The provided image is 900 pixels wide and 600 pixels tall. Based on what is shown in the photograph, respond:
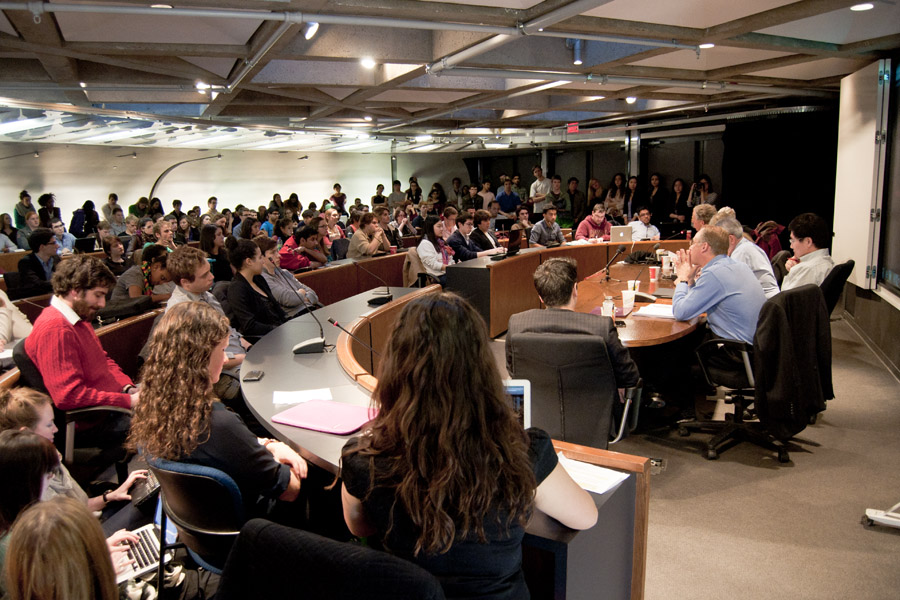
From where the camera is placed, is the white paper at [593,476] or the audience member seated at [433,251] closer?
the white paper at [593,476]

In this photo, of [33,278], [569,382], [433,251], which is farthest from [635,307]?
[33,278]

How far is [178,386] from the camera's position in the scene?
74.5 inches

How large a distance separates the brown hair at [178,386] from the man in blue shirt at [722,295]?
275cm

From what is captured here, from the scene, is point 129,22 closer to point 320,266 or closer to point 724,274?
point 320,266

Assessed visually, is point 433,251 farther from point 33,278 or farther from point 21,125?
point 21,125

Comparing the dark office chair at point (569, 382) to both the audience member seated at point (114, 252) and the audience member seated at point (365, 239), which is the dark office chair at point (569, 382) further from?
the audience member seated at point (114, 252)

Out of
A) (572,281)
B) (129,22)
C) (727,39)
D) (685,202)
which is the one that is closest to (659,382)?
(572,281)

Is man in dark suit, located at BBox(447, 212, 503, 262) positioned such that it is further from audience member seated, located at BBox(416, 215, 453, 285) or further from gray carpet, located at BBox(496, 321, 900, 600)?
gray carpet, located at BBox(496, 321, 900, 600)

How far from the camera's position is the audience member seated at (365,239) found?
7.48 meters

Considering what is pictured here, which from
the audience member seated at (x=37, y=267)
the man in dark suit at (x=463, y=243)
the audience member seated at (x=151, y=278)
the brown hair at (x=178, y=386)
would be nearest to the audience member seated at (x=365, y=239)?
the man in dark suit at (x=463, y=243)

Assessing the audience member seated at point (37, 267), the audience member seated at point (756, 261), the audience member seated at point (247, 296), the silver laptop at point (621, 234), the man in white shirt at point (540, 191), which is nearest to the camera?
the audience member seated at point (247, 296)

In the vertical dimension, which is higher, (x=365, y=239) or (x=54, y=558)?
(x=365, y=239)

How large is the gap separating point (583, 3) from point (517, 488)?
10.1ft

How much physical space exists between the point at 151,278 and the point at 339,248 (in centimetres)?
354
